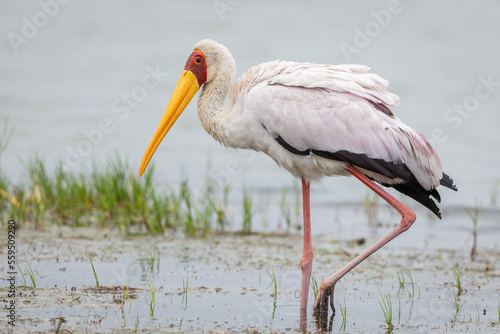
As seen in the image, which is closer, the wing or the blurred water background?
the wing

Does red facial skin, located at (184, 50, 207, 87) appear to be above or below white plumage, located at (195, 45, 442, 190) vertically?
above

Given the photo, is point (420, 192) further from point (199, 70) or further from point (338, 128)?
point (199, 70)

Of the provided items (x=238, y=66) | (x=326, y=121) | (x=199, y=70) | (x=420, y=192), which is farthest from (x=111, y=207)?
(x=238, y=66)

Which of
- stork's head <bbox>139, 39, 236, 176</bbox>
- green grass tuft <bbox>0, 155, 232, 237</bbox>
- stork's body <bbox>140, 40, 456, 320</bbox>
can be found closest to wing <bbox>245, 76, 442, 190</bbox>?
A: stork's body <bbox>140, 40, 456, 320</bbox>

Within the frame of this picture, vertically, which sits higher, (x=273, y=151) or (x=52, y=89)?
(x=52, y=89)

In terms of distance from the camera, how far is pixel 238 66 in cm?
1636

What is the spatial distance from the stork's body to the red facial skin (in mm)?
582

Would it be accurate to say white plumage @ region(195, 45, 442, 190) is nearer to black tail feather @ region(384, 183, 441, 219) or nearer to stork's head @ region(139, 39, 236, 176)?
black tail feather @ region(384, 183, 441, 219)

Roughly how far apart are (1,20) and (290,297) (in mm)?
16844

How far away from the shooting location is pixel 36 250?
6391 millimetres

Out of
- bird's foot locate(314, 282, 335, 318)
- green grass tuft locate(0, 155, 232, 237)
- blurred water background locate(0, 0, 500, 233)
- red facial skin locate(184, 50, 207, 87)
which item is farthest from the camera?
blurred water background locate(0, 0, 500, 233)

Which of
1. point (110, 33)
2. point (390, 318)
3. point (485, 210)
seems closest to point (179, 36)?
point (110, 33)

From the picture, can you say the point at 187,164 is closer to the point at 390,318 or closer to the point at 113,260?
the point at 113,260

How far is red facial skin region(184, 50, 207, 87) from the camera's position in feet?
20.1
